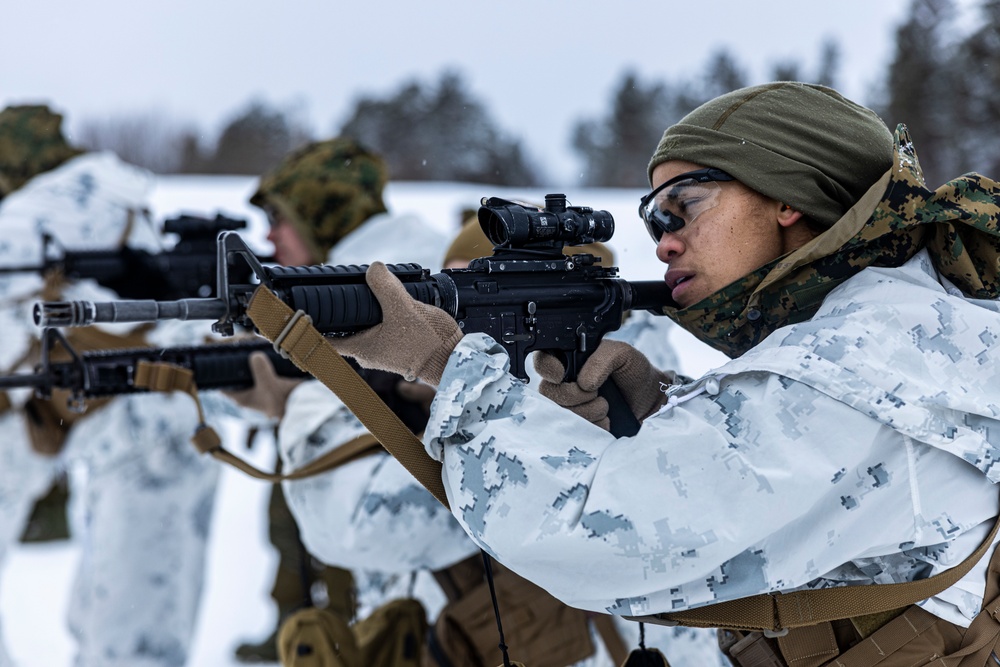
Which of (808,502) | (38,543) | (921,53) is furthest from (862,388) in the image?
(921,53)

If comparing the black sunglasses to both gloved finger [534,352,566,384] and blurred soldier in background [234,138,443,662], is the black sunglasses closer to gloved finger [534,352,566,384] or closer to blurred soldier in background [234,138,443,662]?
gloved finger [534,352,566,384]

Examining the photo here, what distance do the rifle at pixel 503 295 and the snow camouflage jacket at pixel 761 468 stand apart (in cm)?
20

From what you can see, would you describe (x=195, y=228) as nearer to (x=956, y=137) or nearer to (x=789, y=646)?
(x=789, y=646)

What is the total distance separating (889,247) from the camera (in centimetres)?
164

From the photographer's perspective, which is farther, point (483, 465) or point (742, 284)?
point (742, 284)

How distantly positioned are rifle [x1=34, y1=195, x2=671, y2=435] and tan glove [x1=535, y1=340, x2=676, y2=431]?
23 millimetres

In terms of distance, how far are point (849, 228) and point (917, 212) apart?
0.11 metres

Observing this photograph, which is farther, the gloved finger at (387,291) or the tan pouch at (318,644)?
the tan pouch at (318,644)

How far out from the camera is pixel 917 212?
5.14ft

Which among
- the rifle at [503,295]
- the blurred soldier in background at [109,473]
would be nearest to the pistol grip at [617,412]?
the rifle at [503,295]

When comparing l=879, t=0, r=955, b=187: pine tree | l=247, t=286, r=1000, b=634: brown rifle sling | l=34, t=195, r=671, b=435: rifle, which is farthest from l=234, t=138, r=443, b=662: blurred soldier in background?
l=879, t=0, r=955, b=187: pine tree

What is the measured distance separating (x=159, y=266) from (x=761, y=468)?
350cm

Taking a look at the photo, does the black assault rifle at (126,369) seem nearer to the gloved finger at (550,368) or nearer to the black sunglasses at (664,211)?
the gloved finger at (550,368)

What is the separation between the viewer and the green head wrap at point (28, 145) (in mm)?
5605
